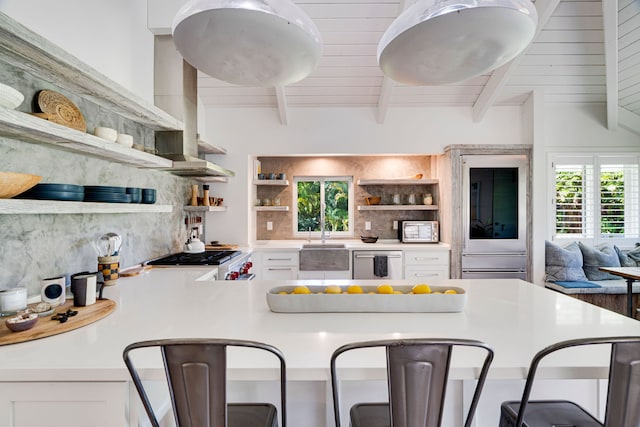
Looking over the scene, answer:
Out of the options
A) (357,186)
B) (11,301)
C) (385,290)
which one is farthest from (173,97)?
(357,186)

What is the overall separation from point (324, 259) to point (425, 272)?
1.26m

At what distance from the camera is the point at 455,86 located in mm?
3996

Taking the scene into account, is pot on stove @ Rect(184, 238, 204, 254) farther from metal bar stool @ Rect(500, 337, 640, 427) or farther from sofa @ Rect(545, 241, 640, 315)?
sofa @ Rect(545, 241, 640, 315)

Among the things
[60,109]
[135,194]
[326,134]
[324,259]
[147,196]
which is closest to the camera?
[60,109]

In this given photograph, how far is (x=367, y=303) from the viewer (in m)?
1.44

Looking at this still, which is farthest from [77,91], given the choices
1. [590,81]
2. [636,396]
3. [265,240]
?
[590,81]

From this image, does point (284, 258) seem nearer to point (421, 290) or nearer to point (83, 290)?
point (83, 290)

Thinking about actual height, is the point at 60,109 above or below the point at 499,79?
below

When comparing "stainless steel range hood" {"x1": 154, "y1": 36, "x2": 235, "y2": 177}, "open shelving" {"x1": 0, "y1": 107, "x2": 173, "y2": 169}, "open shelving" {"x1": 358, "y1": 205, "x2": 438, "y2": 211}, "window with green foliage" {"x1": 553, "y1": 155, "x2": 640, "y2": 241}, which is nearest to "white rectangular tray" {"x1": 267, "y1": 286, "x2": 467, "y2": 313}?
"open shelving" {"x1": 0, "y1": 107, "x2": 173, "y2": 169}

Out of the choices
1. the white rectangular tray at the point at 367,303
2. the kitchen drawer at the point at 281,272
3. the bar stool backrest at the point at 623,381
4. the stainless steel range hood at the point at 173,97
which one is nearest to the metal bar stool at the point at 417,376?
the bar stool backrest at the point at 623,381

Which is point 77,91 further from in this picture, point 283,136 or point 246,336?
point 283,136

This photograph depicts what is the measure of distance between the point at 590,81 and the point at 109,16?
16.7 ft

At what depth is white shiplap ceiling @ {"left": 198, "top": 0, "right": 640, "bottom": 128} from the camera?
324 centimetres

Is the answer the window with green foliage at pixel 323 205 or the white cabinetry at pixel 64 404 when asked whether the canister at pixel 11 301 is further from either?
the window with green foliage at pixel 323 205
